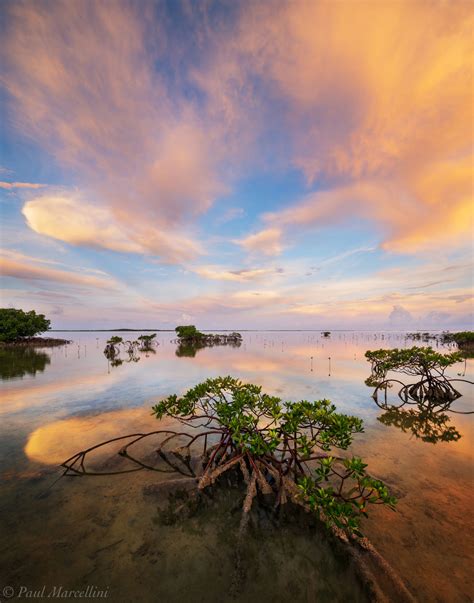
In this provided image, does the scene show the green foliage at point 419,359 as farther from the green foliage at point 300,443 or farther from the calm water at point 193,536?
the green foliage at point 300,443

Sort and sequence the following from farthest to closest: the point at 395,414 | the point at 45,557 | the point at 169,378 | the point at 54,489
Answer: the point at 169,378 → the point at 395,414 → the point at 54,489 → the point at 45,557

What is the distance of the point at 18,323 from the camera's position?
6184cm

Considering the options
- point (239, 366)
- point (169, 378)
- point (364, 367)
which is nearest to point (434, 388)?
point (364, 367)

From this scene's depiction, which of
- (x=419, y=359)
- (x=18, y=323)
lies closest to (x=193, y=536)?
(x=419, y=359)

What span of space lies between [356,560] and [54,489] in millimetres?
8391

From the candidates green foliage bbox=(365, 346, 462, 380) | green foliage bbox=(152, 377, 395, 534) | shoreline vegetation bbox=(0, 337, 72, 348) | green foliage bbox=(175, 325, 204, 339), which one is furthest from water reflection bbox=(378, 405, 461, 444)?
shoreline vegetation bbox=(0, 337, 72, 348)

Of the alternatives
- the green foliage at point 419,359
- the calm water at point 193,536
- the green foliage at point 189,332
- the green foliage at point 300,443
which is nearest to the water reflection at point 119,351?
the green foliage at point 189,332

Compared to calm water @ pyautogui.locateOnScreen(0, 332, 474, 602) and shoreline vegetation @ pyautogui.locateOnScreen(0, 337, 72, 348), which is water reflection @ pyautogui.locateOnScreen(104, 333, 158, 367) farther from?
calm water @ pyautogui.locateOnScreen(0, 332, 474, 602)

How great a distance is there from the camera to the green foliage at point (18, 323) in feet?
196

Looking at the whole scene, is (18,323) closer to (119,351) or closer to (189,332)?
(119,351)

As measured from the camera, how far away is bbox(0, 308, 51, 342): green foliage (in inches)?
2354

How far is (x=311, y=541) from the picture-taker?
583cm

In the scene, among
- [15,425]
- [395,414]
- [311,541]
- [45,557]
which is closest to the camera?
[45,557]

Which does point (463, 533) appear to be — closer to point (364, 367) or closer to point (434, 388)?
point (434, 388)
